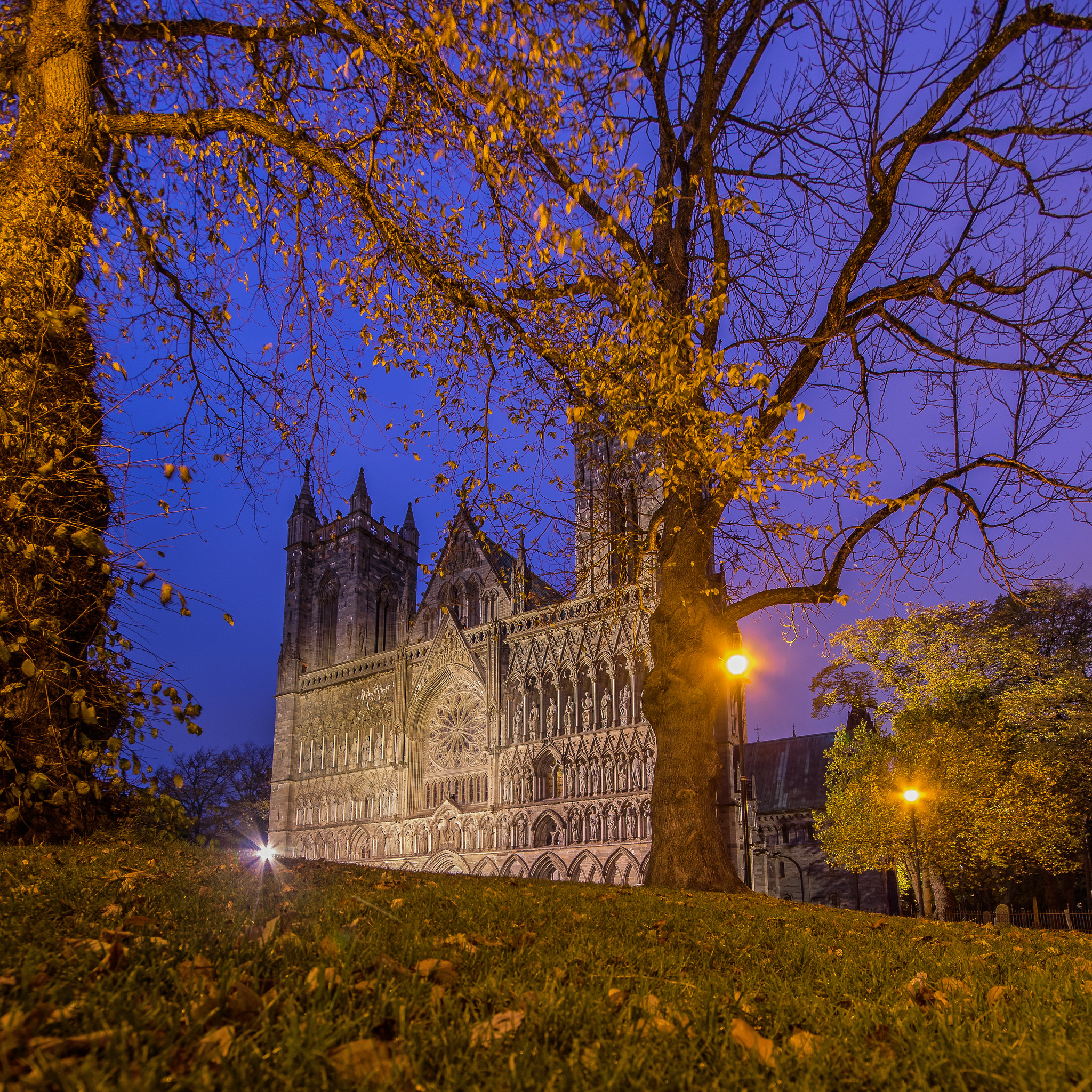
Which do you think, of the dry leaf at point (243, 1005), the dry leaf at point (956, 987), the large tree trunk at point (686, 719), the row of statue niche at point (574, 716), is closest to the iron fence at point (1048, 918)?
the row of statue niche at point (574, 716)

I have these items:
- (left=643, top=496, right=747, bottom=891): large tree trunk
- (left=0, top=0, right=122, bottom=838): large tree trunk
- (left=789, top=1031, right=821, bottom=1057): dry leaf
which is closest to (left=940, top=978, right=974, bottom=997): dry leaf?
(left=789, top=1031, right=821, bottom=1057): dry leaf

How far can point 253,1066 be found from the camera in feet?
5.23

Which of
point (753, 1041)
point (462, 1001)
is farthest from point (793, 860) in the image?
point (462, 1001)

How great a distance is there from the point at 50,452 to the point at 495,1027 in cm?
457

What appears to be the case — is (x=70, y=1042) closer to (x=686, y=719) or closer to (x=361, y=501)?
(x=686, y=719)

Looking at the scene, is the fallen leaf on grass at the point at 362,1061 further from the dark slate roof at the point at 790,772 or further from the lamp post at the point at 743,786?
the dark slate roof at the point at 790,772

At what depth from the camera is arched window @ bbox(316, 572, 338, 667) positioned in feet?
137

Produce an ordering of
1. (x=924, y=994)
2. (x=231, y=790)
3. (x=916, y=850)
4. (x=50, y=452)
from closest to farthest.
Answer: (x=924, y=994) < (x=50, y=452) < (x=916, y=850) < (x=231, y=790)

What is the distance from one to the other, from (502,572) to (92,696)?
242 inches

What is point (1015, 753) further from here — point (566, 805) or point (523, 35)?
point (523, 35)

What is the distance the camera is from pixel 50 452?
4.81 m

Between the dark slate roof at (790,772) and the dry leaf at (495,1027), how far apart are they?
146 ft

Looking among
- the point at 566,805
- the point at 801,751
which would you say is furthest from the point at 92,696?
the point at 801,751

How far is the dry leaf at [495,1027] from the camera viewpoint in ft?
6.23
